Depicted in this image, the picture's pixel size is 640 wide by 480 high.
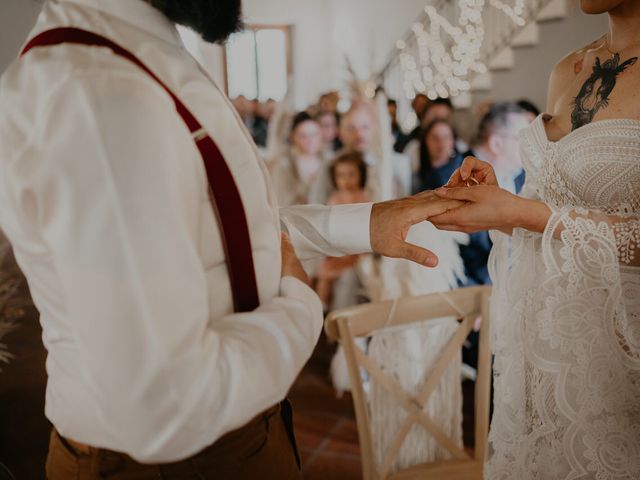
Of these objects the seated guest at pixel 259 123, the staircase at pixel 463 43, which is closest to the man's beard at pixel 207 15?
the staircase at pixel 463 43

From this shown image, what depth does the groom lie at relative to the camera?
1.73 feet

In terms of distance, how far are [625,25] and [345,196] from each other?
2.48 m

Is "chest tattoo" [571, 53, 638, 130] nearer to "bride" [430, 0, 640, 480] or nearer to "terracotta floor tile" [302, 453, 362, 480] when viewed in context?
"bride" [430, 0, 640, 480]

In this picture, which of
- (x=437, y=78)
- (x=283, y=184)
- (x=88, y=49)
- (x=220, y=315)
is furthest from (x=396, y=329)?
(x=437, y=78)

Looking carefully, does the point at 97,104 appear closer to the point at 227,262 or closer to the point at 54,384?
the point at 227,262

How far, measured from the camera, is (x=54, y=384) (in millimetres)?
725

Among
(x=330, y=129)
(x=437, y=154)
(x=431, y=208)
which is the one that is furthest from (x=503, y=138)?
(x=431, y=208)

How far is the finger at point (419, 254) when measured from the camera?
940mm

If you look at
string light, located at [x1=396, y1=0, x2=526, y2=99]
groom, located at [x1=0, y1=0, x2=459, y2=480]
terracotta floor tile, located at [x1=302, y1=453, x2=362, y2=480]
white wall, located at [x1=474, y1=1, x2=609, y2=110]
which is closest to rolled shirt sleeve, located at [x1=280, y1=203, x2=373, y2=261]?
groom, located at [x1=0, y1=0, x2=459, y2=480]

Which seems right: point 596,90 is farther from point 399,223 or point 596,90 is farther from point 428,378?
point 428,378

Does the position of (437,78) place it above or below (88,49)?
above

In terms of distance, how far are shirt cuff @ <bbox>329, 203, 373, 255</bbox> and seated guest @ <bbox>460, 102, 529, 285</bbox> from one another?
2.03 m

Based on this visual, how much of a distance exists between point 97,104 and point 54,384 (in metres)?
0.40

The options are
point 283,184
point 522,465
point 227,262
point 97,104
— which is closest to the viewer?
point 97,104
